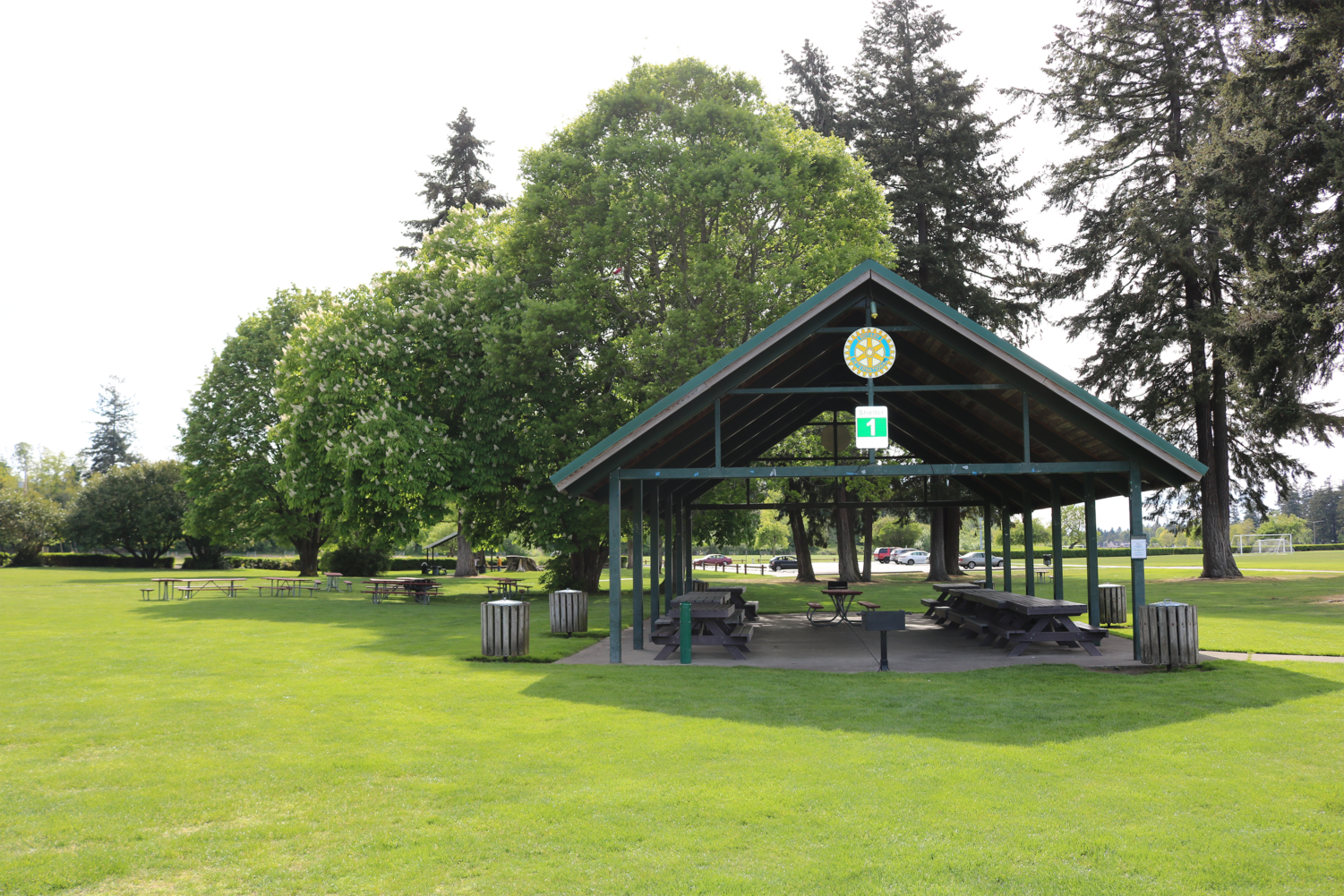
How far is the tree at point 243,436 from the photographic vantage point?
40.0m

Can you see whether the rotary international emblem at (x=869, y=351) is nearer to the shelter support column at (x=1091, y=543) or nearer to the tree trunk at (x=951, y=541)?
the shelter support column at (x=1091, y=543)

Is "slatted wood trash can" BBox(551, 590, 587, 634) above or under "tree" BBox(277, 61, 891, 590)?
under

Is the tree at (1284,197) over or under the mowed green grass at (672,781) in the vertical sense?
over

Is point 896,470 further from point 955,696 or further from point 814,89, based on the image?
point 814,89

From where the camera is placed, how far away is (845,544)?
1393 inches

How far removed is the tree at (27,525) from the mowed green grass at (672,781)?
177 feet

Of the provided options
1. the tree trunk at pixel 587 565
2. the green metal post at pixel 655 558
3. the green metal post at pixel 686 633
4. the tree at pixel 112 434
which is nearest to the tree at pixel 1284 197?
the green metal post at pixel 655 558

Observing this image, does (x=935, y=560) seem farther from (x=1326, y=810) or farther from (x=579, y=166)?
(x=1326, y=810)

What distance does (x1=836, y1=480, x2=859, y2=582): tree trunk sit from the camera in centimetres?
3516

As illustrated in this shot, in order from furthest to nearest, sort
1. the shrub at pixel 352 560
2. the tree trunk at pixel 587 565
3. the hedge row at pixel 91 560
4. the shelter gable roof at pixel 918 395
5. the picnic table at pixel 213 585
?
1. the hedge row at pixel 91 560
2. the shrub at pixel 352 560
3. the picnic table at pixel 213 585
4. the tree trunk at pixel 587 565
5. the shelter gable roof at pixel 918 395

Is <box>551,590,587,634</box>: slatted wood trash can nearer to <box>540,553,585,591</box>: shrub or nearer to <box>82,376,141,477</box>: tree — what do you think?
<box>540,553,585,591</box>: shrub

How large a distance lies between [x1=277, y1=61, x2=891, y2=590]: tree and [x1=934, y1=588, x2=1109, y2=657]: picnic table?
10.6 meters

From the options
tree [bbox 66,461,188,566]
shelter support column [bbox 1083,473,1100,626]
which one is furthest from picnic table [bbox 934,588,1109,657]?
tree [bbox 66,461,188,566]

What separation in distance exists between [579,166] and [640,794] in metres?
22.3
